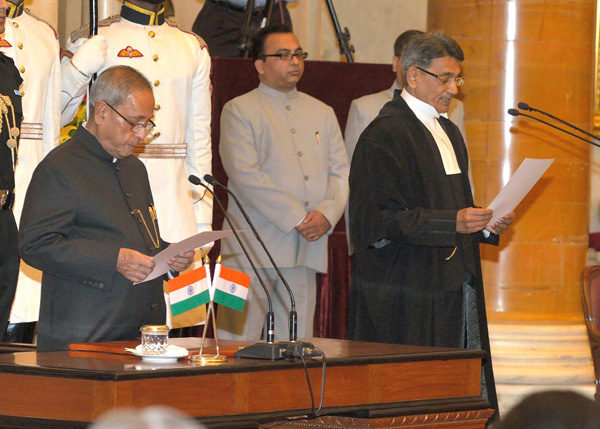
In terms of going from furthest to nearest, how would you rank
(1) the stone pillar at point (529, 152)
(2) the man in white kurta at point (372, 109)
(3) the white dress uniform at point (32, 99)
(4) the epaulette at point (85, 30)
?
(1) the stone pillar at point (529, 152), (2) the man in white kurta at point (372, 109), (4) the epaulette at point (85, 30), (3) the white dress uniform at point (32, 99)

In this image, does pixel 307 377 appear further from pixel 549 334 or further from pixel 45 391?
pixel 549 334

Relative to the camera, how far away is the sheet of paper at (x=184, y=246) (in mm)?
3123

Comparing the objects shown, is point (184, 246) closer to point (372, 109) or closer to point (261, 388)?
point (261, 388)

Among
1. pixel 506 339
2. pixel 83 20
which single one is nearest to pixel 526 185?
pixel 506 339

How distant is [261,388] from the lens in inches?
114

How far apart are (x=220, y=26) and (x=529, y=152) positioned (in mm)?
1942

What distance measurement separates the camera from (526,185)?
4.17 m

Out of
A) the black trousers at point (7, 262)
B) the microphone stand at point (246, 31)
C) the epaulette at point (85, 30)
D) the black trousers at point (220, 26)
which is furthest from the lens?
the black trousers at point (220, 26)

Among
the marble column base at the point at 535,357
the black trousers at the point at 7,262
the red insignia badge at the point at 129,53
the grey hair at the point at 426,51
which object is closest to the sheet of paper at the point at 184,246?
the black trousers at the point at 7,262

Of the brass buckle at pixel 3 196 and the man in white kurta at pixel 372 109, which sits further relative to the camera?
the man in white kurta at pixel 372 109

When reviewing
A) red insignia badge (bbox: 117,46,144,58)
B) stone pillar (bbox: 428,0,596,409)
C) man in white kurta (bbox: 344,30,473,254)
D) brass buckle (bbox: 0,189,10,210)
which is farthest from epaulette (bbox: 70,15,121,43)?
stone pillar (bbox: 428,0,596,409)

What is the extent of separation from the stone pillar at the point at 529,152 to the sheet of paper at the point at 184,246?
3036mm

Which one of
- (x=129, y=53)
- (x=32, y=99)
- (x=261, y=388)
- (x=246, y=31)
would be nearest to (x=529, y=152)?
(x=246, y=31)

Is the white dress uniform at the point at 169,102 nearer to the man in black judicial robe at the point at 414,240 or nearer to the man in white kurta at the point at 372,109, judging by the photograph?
the man in black judicial robe at the point at 414,240
